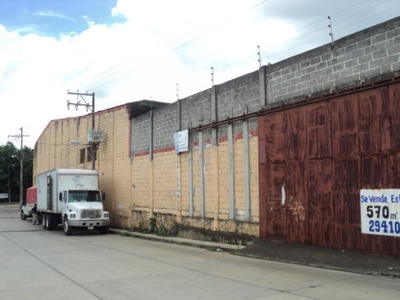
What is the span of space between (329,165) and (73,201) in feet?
53.9

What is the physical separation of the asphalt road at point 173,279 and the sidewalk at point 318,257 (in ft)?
1.12

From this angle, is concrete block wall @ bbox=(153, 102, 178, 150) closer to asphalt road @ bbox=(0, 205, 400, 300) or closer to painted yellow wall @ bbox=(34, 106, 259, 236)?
painted yellow wall @ bbox=(34, 106, 259, 236)

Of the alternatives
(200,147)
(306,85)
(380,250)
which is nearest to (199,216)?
(200,147)

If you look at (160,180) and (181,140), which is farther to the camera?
(160,180)

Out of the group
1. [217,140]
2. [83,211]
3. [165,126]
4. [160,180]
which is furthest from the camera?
[83,211]

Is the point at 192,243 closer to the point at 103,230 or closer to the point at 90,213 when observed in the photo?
the point at 90,213

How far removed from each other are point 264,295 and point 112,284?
3.34 m

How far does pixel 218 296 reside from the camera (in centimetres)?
761

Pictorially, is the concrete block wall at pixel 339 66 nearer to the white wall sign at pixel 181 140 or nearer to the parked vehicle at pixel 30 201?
the white wall sign at pixel 181 140

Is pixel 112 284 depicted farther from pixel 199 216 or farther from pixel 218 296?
pixel 199 216

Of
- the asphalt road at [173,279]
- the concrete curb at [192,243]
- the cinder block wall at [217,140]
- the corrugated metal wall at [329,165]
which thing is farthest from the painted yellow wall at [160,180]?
the asphalt road at [173,279]

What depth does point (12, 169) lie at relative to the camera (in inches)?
3246

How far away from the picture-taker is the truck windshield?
79.2 feet

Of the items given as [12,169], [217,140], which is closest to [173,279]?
[217,140]
